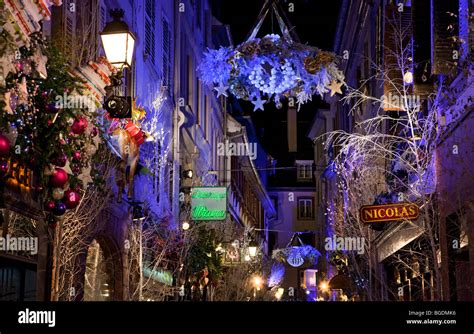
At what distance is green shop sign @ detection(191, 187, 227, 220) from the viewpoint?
95.7 ft

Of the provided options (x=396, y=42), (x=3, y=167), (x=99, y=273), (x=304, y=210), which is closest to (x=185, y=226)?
(x=99, y=273)

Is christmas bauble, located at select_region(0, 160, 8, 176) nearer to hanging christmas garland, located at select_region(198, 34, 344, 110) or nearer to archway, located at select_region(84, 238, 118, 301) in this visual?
hanging christmas garland, located at select_region(198, 34, 344, 110)

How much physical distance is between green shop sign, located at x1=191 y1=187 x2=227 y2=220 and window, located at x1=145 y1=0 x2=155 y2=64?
4.88 m

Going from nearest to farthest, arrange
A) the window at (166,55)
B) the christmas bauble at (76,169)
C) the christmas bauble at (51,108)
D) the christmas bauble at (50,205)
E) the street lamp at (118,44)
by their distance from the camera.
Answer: the christmas bauble at (51,108) → the christmas bauble at (50,205) → the christmas bauble at (76,169) → the street lamp at (118,44) → the window at (166,55)

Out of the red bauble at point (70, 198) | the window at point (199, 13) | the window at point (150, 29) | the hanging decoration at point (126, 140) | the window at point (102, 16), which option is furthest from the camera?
the window at point (199, 13)

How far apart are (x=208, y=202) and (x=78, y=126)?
17628 mm

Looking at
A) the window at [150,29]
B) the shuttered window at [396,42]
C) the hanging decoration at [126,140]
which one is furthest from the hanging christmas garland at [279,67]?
the window at [150,29]

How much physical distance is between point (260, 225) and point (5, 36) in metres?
65.9

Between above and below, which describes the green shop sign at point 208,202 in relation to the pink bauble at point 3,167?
above

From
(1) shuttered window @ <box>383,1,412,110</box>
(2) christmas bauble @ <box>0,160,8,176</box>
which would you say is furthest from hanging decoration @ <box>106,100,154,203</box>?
(2) christmas bauble @ <box>0,160,8,176</box>

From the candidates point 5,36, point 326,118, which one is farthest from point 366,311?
point 326,118

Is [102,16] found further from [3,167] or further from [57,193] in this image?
[3,167]

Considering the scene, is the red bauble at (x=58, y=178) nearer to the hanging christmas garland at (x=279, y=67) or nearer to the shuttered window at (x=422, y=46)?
the hanging christmas garland at (x=279, y=67)

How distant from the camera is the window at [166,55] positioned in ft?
99.7
